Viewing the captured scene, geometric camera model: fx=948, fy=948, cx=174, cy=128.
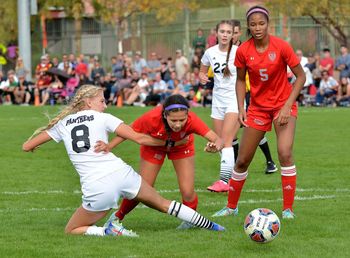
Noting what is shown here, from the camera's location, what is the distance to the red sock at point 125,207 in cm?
954

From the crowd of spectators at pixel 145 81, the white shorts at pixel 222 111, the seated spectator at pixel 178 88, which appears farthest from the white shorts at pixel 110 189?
the seated spectator at pixel 178 88

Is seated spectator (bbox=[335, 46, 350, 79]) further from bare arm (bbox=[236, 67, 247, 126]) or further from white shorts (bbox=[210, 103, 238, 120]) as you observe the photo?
bare arm (bbox=[236, 67, 247, 126])

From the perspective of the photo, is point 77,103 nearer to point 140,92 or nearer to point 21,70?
point 140,92

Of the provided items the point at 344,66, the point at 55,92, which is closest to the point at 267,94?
the point at 344,66

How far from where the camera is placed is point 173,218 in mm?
10258

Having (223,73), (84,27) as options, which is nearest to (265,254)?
(223,73)

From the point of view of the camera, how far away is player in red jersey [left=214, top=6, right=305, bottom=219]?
980cm

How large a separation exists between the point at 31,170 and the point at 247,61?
244 inches

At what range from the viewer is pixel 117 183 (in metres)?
8.84

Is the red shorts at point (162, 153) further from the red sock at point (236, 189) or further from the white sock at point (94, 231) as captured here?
the white sock at point (94, 231)

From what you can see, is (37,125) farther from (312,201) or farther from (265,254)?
(265,254)

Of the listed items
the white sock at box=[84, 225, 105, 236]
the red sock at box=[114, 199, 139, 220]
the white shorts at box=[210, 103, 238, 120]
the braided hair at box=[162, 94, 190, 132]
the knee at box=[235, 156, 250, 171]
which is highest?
the braided hair at box=[162, 94, 190, 132]

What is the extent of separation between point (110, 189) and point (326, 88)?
23.5 m

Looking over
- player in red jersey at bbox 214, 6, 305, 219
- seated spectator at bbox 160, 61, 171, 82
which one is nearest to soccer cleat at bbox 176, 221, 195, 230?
player in red jersey at bbox 214, 6, 305, 219
